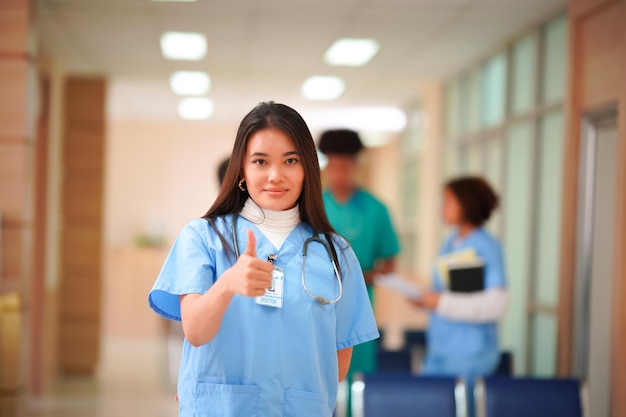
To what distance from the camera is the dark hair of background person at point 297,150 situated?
6.18 ft

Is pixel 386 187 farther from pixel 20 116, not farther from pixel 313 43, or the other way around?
pixel 20 116

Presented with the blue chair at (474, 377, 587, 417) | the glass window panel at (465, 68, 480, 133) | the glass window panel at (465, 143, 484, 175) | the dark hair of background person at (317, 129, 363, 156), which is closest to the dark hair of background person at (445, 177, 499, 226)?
the dark hair of background person at (317, 129, 363, 156)

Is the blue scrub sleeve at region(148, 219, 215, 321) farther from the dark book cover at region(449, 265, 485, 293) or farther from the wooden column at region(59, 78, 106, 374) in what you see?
the wooden column at region(59, 78, 106, 374)

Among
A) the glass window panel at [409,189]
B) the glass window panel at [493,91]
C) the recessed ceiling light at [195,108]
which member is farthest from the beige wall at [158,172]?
the glass window panel at [493,91]

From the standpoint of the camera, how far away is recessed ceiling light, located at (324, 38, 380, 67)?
634 centimetres

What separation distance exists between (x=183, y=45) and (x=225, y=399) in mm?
5070

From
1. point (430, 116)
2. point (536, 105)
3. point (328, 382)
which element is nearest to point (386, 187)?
point (430, 116)

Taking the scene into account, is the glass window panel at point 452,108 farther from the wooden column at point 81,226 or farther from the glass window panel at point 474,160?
the wooden column at point 81,226

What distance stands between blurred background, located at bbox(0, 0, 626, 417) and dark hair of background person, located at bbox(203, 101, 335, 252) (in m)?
2.10

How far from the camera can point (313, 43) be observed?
638cm

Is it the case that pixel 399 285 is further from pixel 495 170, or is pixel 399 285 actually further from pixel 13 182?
pixel 495 170

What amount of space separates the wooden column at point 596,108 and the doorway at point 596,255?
0.04 meters

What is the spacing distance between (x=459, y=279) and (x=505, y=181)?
2.79m

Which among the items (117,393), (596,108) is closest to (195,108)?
(117,393)
